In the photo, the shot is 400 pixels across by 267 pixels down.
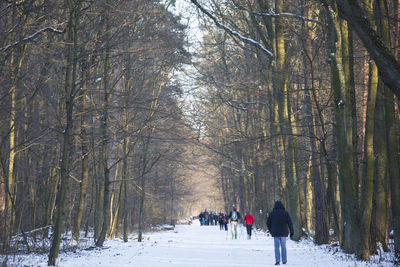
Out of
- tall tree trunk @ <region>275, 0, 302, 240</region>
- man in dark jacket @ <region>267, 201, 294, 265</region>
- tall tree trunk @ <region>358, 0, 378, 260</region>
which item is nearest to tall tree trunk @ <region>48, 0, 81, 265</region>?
man in dark jacket @ <region>267, 201, 294, 265</region>

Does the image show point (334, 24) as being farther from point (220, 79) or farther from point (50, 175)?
point (220, 79)

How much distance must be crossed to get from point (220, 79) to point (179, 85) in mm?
4874

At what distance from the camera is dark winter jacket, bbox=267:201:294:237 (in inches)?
472

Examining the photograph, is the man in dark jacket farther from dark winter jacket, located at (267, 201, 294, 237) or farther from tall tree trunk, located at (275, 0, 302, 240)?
tall tree trunk, located at (275, 0, 302, 240)

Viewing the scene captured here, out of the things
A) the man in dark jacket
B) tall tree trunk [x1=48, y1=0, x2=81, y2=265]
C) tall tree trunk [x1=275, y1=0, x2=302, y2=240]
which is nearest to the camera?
tall tree trunk [x1=48, y1=0, x2=81, y2=265]

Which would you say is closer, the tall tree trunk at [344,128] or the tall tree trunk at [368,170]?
the tall tree trunk at [368,170]

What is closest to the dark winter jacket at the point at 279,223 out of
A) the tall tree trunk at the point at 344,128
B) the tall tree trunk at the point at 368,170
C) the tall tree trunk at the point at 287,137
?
the tall tree trunk at the point at 344,128

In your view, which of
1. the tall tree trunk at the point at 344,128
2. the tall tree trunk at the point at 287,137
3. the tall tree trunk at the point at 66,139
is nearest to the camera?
the tall tree trunk at the point at 66,139

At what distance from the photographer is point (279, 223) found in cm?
1222

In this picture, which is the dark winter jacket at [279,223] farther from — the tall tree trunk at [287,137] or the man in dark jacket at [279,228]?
the tall tree trunk at [287,137]

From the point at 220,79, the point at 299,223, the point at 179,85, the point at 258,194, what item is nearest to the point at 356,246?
the point at 299,223

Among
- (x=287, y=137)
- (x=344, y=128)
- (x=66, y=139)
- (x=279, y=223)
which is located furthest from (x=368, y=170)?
(x=287, y=137)

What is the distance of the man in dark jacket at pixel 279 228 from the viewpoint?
1177cm

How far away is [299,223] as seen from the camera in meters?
20.7
